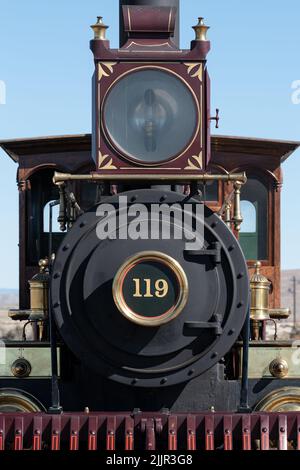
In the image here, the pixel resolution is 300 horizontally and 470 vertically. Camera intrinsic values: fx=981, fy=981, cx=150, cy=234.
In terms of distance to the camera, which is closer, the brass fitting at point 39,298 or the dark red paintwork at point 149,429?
the dark red paintwork at point 149,429

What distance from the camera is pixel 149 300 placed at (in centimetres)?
650

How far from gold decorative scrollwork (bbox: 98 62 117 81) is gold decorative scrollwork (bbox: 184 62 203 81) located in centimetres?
52

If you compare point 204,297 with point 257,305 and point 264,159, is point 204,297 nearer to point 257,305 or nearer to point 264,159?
point 257,305

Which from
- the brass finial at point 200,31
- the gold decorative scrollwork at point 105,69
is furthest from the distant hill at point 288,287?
the gold decorative scrollwork at point 105,69

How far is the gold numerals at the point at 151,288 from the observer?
6480 millimetres

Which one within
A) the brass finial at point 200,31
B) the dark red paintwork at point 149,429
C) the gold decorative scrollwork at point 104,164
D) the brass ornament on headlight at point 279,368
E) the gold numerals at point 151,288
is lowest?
the dark red paintwork at point 149,429

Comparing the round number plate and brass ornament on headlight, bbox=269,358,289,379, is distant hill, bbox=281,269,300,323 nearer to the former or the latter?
brass ornament on headlight, bbox=269,358,289,379

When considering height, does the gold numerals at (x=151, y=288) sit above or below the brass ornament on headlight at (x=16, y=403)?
above

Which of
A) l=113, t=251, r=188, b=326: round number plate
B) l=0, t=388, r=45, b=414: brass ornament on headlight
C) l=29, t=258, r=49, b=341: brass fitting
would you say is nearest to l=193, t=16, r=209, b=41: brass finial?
l=113, t=251, r=188, b=326: round number plate

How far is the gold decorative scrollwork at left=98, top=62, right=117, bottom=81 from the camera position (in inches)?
266

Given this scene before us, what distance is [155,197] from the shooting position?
21.8ft

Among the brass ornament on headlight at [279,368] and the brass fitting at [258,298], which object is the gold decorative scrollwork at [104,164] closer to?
the brass fitting at [258,298]

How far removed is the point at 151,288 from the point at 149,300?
0.08 m

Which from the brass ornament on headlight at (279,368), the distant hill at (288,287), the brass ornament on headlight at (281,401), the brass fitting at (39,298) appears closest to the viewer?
the brass ornament on headlight at (281,401)
